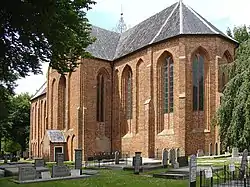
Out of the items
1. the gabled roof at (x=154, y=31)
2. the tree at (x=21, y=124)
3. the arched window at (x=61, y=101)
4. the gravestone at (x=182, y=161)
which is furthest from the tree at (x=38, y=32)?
the tree at (x=21, y=124)

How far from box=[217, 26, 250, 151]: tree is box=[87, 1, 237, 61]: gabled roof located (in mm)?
10393

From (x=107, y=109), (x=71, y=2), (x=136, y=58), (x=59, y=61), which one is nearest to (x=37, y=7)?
→ (x=71, y=2)

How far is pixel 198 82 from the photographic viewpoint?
34.4 meters

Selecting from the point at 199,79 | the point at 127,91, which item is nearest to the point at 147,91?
the point at 127,91

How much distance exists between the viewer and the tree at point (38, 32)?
1245 centimetres

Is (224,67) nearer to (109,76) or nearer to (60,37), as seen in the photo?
(60,37)

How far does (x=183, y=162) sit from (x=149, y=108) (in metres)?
12.3

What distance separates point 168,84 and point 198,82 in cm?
281

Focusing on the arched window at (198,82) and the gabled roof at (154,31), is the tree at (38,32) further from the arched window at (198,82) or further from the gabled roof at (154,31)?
the gabled roof at (154,31)

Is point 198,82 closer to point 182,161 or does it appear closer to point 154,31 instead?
point 154,31

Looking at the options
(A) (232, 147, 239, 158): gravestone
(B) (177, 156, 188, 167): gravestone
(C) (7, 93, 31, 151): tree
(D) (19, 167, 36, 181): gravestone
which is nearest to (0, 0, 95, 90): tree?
(D) (19, 167, 36, 181): gravestone

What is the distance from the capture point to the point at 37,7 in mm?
12094

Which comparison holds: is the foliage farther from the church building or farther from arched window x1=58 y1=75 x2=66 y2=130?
arched window x1=58 y1=75 x2=66 y2=130

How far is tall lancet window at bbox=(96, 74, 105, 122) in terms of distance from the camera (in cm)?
4231
